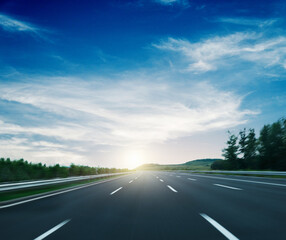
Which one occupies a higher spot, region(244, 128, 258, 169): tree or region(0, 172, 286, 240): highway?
region(244, 128, 258, 169): tree

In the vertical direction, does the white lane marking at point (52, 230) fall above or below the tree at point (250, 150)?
below

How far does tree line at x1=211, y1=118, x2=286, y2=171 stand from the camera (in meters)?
51.5

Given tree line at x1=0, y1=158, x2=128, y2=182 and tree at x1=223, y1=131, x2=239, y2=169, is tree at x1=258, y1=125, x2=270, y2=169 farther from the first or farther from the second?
tree line at x1=0, y1=158, x2=128, y2=182

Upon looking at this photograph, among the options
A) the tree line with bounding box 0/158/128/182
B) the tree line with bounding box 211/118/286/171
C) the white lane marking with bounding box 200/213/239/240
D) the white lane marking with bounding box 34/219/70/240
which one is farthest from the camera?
the tree line with bounding box 211/118/286/171

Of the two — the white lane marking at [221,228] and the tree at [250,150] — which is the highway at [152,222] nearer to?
the white lane marking at [221,228]

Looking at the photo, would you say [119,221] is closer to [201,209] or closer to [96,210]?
[96,210]

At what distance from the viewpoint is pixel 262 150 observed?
56.7 m

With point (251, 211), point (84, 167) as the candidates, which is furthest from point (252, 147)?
point (251, 211)

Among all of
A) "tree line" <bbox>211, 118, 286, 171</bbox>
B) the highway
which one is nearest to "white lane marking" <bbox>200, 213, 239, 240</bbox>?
the highway

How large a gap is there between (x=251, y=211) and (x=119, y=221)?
3.49 metres

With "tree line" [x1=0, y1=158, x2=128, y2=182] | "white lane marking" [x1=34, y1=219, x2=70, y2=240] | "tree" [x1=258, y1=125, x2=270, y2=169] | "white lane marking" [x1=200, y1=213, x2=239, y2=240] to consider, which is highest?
"tree" [x1=258, y1=125, x2=270, y2=169]

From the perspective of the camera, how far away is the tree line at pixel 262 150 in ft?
169

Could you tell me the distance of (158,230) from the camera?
13.8 feet

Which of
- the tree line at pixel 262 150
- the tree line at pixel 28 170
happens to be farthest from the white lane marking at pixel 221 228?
the tree line at pixel 262 150
